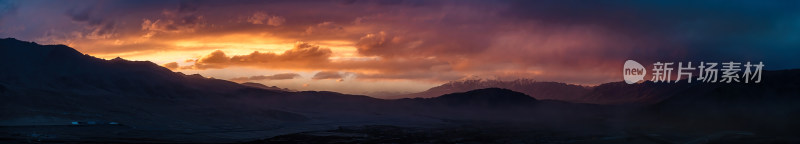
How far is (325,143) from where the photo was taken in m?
116

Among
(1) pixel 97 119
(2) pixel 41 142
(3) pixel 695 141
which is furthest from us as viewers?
(1) pixel 97 119

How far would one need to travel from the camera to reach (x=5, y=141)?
102 meters

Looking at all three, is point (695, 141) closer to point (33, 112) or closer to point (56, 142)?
point (56, 142)

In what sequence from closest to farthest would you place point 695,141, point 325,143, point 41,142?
point 41,142 → point 325,143 → point 695,141

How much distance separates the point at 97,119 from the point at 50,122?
16236mm

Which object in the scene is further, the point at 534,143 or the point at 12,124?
the point at 12,124

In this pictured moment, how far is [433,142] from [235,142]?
4061 centimetres

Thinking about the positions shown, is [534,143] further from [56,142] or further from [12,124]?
[12,124]

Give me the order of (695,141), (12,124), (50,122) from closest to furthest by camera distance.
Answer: (695,141), (12,124), (50,122)

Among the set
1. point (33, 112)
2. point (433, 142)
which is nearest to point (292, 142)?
point (433, 142)

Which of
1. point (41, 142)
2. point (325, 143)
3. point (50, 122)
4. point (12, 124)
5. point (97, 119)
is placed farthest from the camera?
point (97, 119)

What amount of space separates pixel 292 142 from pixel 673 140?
83.5 metres

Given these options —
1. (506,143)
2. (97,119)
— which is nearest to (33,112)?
(97,119)

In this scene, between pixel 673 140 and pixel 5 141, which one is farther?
pixel 673 140
